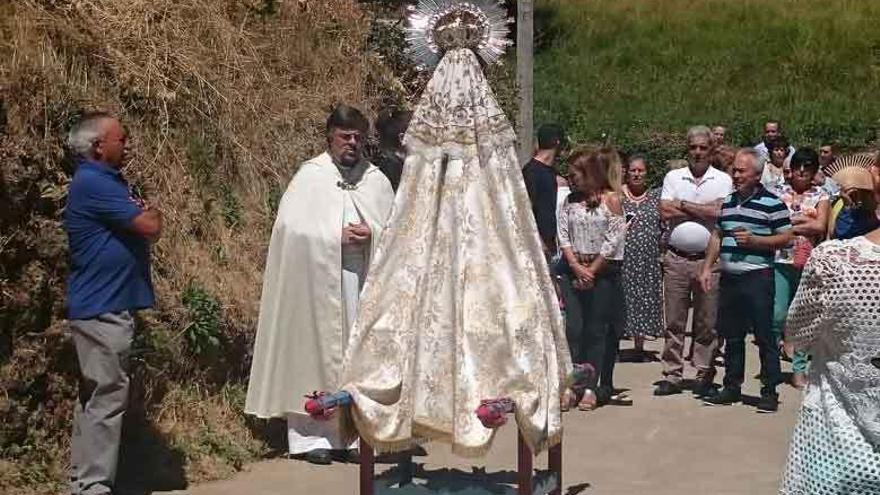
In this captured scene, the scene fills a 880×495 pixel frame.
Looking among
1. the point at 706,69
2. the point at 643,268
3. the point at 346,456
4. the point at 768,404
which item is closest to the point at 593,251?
the point at 768,404

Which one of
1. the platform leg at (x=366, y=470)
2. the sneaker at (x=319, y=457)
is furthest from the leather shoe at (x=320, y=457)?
the platform leg at (x=366, y=470)

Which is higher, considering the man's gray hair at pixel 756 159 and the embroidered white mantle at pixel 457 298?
the man's gray hair at pixel 756 159

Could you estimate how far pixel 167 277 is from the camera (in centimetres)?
842

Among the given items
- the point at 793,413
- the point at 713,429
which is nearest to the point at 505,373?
the point at 713,429

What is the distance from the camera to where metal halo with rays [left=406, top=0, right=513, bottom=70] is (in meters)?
6.64

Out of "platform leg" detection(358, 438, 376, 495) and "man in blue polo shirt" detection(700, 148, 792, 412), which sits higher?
"man in blue polo shirt" detection(700, 148, 792, 412)

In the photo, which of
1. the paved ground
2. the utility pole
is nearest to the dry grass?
the paved ground

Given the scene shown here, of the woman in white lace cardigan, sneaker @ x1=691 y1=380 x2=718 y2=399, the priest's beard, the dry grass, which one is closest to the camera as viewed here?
the woman in white lace cardigan

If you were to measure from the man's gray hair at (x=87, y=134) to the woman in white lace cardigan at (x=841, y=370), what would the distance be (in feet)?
12.0

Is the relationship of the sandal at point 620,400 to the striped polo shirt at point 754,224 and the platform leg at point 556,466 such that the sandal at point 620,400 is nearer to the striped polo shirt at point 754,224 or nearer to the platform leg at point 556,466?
the striped polo shirt at point 754,224

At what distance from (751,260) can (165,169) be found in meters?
3.99

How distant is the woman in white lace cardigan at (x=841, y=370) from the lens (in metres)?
4.92

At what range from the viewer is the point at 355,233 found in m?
8.38

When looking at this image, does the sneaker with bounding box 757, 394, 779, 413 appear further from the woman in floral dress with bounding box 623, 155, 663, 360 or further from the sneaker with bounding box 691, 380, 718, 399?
the woman in floral dress with bounding box 623, 155, 663, 360
